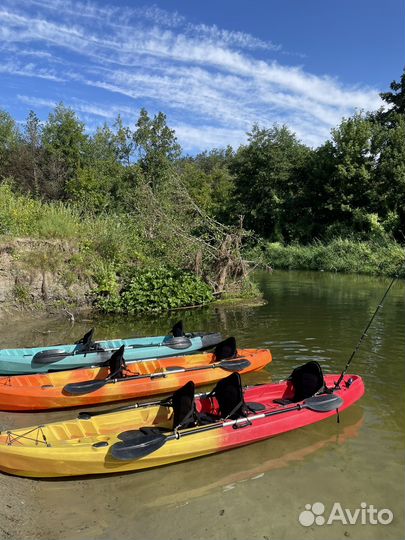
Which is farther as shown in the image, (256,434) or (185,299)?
(185,299)

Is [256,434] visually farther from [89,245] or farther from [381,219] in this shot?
[381,219]

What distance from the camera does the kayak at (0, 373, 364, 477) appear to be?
5.07m

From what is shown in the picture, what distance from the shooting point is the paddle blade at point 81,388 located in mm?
7109

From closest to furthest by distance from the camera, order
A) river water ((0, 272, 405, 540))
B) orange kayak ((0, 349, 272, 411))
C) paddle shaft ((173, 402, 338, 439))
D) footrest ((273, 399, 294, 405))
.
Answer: river water ((0, 272, 405, 540)) → paddle shaft ((173, 402, 338, 439)) → footrest ((273, 399, 294, 405)) → orange kayak ((0, 349, 272, 411))

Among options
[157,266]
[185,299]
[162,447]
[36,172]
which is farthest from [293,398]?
[36,172]

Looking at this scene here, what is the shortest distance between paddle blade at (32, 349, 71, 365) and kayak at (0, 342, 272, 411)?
0.58m

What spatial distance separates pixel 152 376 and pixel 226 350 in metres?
1.82

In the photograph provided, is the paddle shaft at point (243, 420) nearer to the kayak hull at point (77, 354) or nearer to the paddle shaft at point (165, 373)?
the paddle shaft at point (165, 373)

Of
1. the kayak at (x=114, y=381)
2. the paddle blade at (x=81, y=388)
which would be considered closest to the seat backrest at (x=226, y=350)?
the kayak at (x=114, y=381)

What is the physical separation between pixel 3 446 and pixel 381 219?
99.3 feet

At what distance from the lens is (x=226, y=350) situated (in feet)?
29.2

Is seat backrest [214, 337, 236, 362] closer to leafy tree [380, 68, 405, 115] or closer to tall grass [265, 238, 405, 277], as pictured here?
tall grass [265, 238, 405, 277]

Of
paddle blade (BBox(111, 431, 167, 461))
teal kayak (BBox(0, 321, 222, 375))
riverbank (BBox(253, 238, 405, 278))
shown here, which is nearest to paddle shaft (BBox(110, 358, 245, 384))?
teal kayak (BBox(0, 321, 222, 375))

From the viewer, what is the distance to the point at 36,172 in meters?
28.7
